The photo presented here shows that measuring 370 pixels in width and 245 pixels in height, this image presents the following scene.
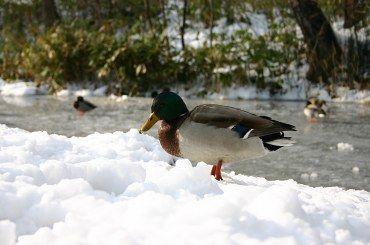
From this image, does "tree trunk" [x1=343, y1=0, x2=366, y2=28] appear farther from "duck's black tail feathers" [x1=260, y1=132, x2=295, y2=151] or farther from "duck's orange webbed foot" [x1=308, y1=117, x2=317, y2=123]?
"duck's black tail feathers" [x1=260, y1=132, x2=295, y2=151]

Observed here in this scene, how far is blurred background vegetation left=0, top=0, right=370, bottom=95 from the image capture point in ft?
44.1

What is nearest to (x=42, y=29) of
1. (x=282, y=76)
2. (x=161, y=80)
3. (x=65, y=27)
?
(x=65, y=27)

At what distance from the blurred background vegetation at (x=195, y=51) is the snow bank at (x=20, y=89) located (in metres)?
0.27

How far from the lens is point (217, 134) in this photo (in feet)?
12.5

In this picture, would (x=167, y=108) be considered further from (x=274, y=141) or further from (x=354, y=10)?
(x=354, y=10)

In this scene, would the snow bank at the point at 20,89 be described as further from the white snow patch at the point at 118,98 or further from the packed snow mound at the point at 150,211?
the packed snow mound at the point at 150,211

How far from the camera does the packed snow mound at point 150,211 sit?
2135 millimetres

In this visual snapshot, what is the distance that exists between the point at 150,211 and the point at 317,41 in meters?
11.1

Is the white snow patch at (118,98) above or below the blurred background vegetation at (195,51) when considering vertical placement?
below

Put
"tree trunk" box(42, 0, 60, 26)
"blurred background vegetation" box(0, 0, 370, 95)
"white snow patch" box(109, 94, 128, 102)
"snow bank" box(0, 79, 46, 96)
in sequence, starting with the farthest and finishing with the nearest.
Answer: "tree trunk" box(42, 0, 60, 26)
"snow bank" box(0, 79, 46, 96)
"blurred background vegetation" box(0, 0, 370, 95)
"white snow patch" box(109, 94, 128, 102)

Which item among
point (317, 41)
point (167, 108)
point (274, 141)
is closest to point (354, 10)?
point (317, 41)

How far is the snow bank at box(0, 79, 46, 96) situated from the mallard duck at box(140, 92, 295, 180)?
11.4 metres

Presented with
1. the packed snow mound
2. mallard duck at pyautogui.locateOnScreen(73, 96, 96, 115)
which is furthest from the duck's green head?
mallard duck at pyautogui.locateOnScreen(73, 96, 96, 115)

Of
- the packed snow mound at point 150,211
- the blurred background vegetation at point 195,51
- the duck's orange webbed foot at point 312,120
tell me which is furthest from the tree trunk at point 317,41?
the packed snow mound at point 150,211
